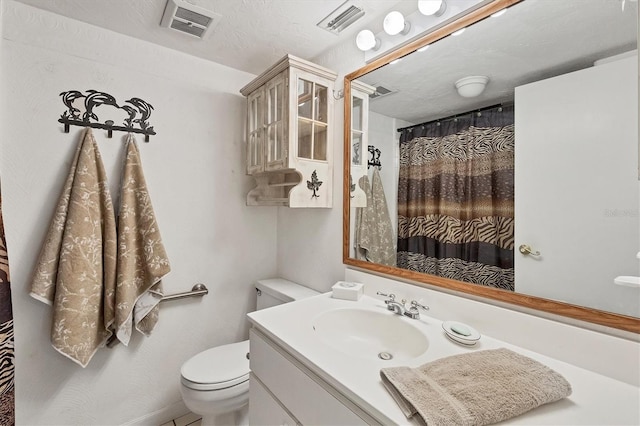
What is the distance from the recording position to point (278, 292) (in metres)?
1.70

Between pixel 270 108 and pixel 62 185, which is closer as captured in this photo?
pixel 62 185

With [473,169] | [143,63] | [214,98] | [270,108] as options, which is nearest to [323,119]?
[270,108]

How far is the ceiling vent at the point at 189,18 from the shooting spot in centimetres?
128

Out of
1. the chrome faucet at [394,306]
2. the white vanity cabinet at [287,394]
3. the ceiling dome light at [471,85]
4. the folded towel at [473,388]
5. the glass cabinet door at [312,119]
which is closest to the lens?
the folded towel at [473,388]

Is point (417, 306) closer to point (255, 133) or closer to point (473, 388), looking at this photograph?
point (473, 388)

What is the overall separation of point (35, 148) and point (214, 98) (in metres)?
0.92

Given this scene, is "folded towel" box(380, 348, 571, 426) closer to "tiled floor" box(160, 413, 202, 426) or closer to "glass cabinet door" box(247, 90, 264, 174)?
"glass cabinet door" box(247, 90, 264, 174)

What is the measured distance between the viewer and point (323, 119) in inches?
62.7

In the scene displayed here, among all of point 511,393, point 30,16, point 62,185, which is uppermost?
point 30,16

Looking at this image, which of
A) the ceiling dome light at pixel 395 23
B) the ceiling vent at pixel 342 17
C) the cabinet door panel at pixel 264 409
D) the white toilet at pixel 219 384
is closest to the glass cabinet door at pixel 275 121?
the ceiling vent at pixel 342 17

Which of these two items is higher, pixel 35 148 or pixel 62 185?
pixel 35 148

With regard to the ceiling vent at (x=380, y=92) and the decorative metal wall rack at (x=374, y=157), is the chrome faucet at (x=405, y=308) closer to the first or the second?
the decorative metal wall rack at (x=374, y=157)

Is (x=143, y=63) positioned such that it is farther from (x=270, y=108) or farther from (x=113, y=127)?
(x=270, y=108)

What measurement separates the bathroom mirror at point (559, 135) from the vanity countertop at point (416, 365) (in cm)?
15
